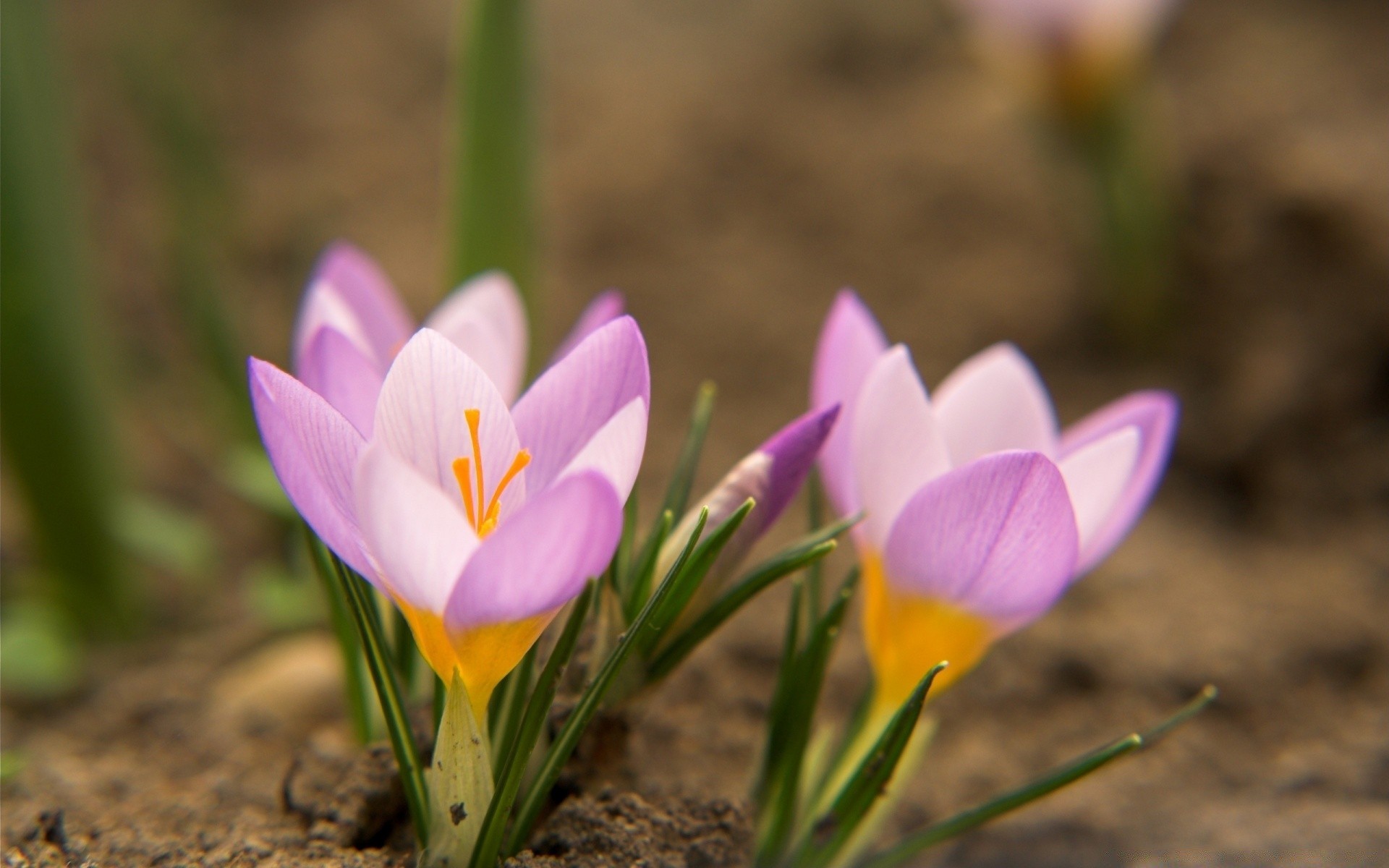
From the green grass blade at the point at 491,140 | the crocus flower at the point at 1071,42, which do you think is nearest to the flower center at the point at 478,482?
the green grass blade at the point at 491,140

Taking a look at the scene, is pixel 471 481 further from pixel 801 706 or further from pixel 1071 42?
pixel 1071 42

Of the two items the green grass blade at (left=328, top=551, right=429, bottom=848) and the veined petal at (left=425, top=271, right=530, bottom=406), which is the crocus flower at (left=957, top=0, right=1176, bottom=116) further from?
the green grass blade at (left=328, top=551, right=429, bottom=848)

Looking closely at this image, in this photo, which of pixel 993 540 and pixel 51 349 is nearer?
pixel 993 540

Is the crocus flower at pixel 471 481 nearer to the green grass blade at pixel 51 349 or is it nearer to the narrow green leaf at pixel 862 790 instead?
the narrow green leaf at pixel 862 790

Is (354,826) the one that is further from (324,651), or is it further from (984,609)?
(324,651)

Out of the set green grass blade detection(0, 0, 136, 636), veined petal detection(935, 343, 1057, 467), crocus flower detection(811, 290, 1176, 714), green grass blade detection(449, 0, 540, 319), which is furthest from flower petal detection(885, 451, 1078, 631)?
green grass blade detection(0, 0, 136, 636)

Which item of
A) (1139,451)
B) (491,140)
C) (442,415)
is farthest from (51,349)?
(1139,451)
